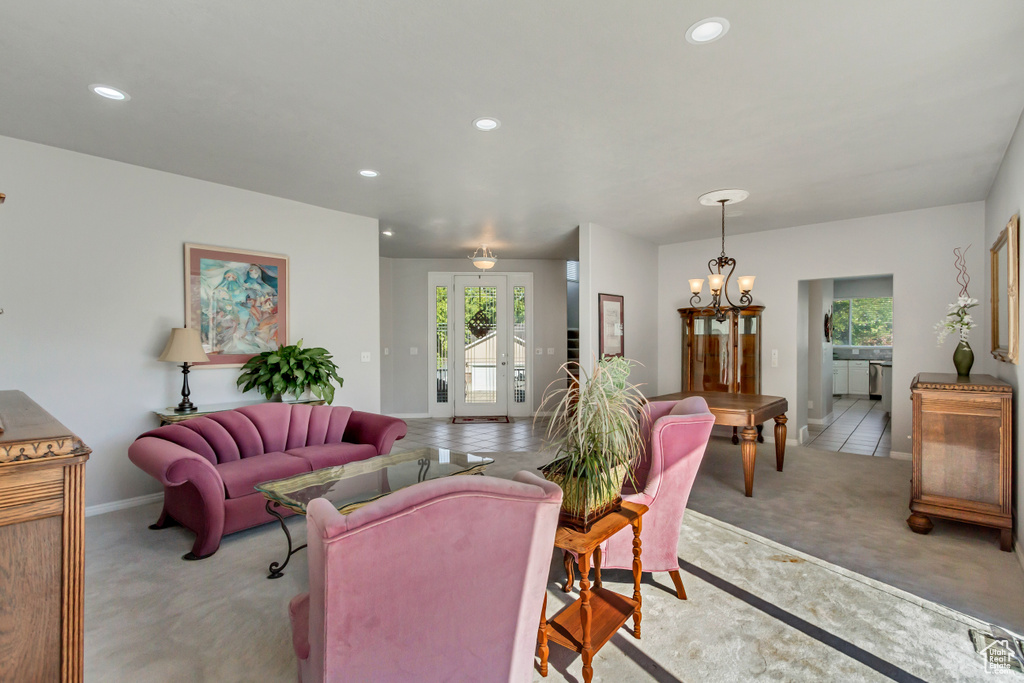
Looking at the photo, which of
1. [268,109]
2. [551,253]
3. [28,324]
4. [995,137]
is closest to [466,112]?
[268,109]

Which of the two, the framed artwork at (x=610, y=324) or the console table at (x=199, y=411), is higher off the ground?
the framed artwork at (x=610, y=324)

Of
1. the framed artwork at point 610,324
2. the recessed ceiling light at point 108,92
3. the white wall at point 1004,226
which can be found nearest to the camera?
the recessed ceiling light at point 108,92

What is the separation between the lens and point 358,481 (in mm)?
2715

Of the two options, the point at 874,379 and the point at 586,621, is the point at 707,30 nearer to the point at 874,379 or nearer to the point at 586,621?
the point at 586,621

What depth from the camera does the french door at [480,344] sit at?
7.89 m

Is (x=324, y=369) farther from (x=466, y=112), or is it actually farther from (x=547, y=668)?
(x=547, y=668)

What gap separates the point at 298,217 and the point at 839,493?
532 centimetres

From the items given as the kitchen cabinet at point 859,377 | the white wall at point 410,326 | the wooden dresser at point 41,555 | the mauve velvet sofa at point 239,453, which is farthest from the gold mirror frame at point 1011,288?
the kitchen cabinet at point 859,377

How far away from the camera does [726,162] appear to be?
3.59 m

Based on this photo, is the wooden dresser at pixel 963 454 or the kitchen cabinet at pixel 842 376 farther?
the kitchen cabinet at pixel 842 376

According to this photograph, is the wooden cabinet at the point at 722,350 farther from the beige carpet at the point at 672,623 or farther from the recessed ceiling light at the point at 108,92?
the recessed ceiling light at the point at 108,92

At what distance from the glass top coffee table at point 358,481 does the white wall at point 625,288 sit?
2.62 meters

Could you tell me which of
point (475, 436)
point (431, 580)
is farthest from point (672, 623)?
point (475, 436)

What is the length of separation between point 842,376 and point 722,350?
546cm
